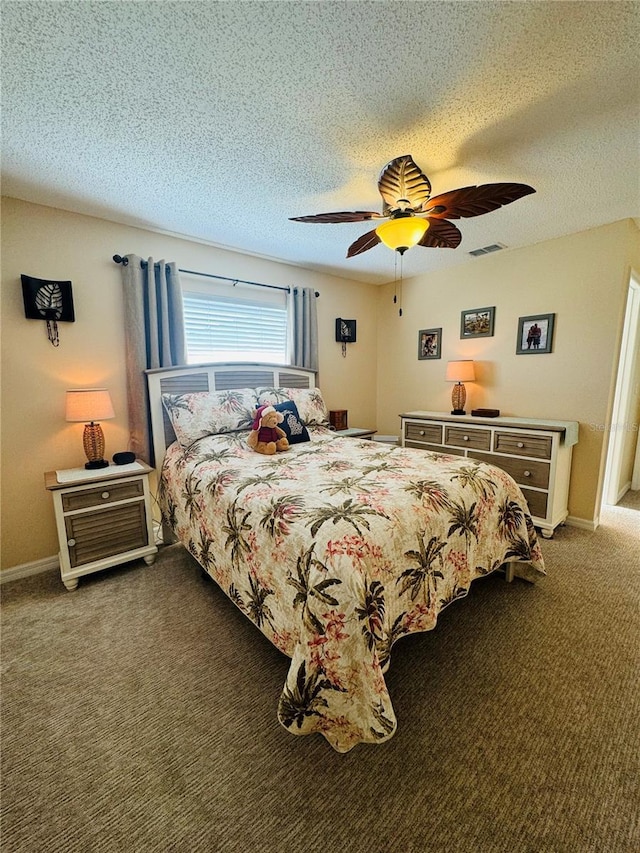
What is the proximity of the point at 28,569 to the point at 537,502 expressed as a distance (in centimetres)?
388

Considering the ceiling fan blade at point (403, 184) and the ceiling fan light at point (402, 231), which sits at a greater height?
the ceiling fan blade at point (403, 184)

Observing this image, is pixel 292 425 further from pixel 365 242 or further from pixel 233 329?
pixel 365 242

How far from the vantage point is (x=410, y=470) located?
1.98m

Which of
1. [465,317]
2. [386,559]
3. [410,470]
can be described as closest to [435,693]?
[386,559]

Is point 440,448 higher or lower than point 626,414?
lower

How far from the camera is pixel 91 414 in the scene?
2299mm

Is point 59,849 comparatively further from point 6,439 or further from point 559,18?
point 559,18

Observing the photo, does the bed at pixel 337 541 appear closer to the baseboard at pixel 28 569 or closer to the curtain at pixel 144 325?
the curtain at pixel 144 325

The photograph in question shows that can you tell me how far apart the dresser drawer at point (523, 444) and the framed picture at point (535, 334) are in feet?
2.91

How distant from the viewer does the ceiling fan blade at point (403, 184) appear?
5.02ft

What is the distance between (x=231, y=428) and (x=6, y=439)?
1472 mm

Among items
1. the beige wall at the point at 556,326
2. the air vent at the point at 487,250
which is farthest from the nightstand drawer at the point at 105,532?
the air vent at the point at 487,250

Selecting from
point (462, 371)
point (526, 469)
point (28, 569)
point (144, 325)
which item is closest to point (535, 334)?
point (462, 371)

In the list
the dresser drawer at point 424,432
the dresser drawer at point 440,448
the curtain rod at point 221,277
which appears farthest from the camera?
the dresser drawer at point 424,432
